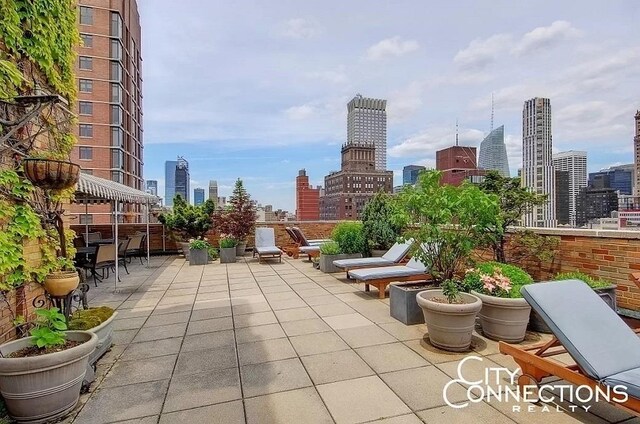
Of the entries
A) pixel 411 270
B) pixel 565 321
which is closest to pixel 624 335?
pixel 565 321

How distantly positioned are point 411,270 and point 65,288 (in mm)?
4647

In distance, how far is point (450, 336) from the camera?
10.8ft

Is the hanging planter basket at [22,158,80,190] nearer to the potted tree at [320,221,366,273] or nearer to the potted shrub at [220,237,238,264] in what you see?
the potted tree at [320,221,366,273]

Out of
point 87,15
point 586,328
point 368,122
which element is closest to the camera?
point 586,328

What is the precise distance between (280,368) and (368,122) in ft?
319

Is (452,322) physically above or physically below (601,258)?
below

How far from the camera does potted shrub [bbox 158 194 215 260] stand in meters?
11.0

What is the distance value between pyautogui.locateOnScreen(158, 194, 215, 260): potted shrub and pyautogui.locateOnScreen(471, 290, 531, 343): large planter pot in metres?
9.31

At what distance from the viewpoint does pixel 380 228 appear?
26.3ft

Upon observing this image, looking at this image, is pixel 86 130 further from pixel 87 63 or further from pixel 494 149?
pixel 494 149

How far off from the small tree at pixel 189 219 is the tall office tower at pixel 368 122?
Result: 84.4 metres

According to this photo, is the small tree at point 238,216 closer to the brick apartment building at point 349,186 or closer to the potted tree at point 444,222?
the potted tree at point 444,222

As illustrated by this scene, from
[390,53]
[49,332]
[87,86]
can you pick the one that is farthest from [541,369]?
[87,86]

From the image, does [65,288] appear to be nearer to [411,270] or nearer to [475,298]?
[475,298]
